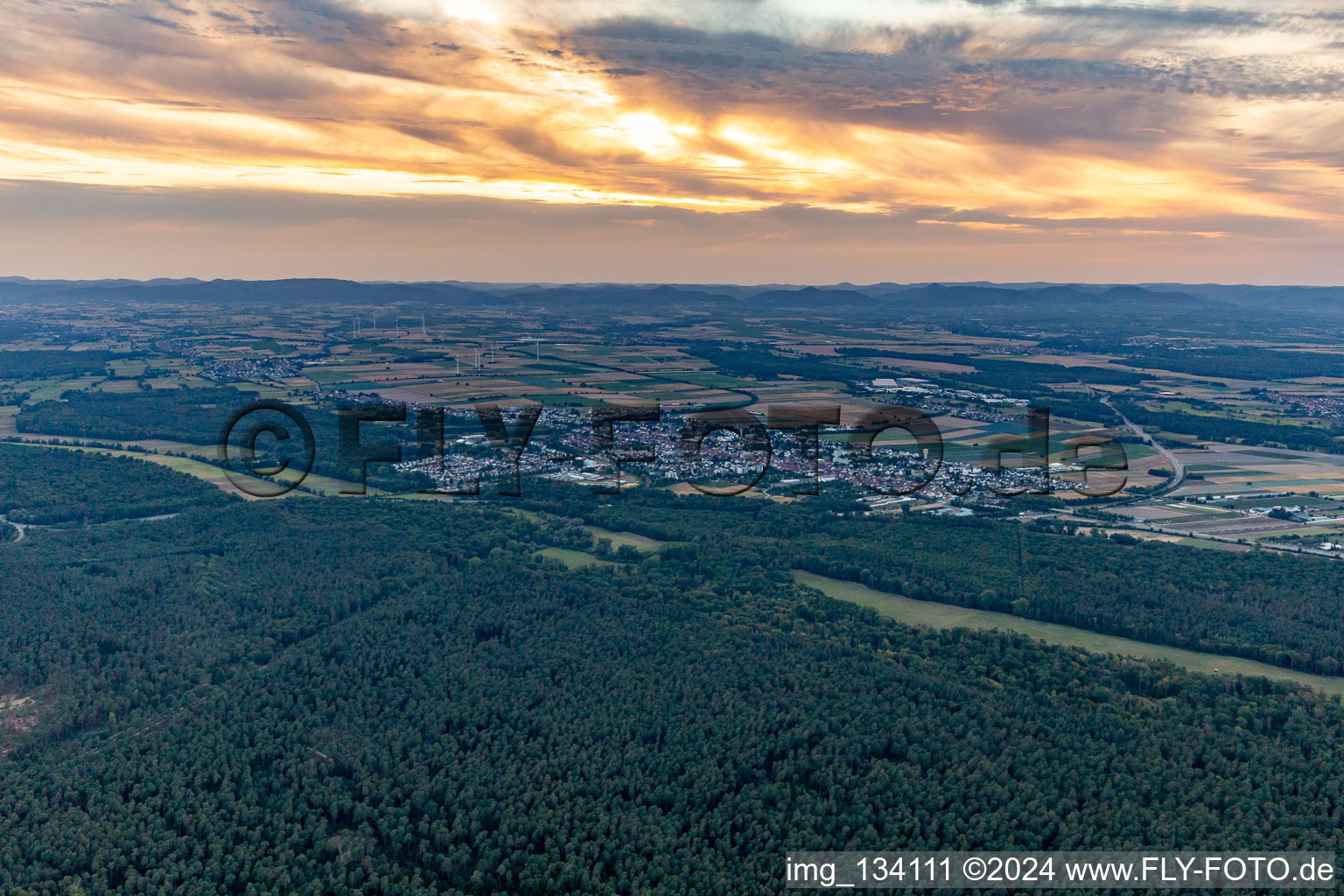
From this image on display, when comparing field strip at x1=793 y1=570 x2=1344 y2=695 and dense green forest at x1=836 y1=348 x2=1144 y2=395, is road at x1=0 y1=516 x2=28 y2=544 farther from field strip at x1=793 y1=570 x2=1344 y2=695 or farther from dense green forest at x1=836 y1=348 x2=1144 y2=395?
dense green forest at x1=836 y1=348 x2=1144 y2=395

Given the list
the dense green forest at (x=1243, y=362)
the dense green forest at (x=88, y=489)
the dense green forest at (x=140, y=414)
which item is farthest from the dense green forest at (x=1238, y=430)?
the dense green forest at (x=140, y=414)

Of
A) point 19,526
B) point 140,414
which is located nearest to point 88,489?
point 19,526

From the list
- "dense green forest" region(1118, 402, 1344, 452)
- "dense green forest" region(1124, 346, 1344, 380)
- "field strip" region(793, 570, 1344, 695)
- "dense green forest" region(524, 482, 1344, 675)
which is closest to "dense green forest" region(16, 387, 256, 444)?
"dense green forest" region(524, 482, 1344, 675)

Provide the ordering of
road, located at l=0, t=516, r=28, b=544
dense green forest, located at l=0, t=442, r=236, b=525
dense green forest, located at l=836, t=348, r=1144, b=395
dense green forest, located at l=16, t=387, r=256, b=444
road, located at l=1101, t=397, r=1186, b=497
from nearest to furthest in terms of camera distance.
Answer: road, located at l=0, t=516, r=28, b=544 < dense green forest, located at l=0, t=442, r=236, b=525 < road, located at l=1101, t=397, r=1186, b=497 < dense green forest, located at l=16, t=387, r=256, b=444 < dense green forest, located at l=836, t=348, r=1144, b=395

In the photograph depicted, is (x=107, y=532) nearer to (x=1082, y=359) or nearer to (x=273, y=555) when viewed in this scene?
(x=273, y=555)

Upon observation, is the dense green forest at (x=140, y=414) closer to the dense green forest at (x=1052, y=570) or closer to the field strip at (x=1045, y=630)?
the dense green forest at (x=1052, y=570)

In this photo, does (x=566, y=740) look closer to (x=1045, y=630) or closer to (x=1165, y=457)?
(x=1045, y=630)
